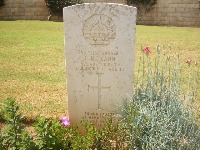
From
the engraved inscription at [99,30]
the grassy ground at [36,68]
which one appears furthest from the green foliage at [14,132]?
the grassy ground at [36,68]

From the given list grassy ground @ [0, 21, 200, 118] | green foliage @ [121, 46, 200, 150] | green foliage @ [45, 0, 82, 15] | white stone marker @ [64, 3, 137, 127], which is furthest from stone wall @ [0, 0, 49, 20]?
green foliage @ [121, 46, 200, 150]

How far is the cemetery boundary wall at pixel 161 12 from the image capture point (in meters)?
20.0

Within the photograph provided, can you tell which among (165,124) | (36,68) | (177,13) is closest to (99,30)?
(165,124)

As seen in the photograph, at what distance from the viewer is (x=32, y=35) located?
12672 mm

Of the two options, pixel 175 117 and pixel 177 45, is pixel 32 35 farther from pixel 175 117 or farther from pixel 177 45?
pixel 175 117

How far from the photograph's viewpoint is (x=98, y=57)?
3598 millimetres

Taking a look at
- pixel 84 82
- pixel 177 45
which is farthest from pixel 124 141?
pixel 177 45

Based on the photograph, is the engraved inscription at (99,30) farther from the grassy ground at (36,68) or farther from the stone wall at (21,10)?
the stone wall at (21,10)

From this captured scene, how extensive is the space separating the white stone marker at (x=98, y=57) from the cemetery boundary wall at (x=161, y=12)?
17481mm

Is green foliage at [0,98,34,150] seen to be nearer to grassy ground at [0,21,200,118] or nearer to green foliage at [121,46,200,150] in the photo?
green foliage at [121,46,200,150]

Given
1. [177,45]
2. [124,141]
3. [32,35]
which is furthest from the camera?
[32,35]

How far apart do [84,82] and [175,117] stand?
4.20 ft

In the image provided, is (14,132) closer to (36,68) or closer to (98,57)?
(98,57)

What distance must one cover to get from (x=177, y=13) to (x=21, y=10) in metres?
11.0
